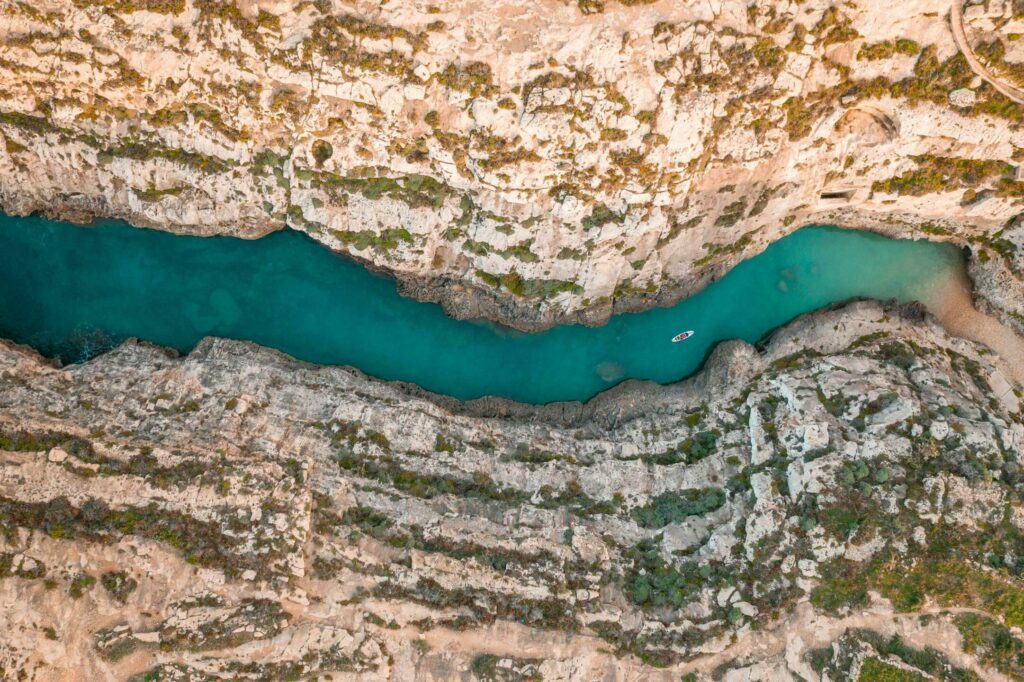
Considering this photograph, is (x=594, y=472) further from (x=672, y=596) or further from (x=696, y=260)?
(x=696, y=260)

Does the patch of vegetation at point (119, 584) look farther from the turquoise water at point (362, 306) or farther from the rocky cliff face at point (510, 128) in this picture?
the rocky cliff face at point (510, 128)

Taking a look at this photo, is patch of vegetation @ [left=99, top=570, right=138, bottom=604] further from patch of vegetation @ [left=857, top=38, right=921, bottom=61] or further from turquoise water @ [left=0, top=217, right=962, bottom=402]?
patch of vegetation @ [left=857, top=38, right=921, bottom=61]

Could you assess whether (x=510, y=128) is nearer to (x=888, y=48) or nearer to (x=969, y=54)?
(x=888, y=48)

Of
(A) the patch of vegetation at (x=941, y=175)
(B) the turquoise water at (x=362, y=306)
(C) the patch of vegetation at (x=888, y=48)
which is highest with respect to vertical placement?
(C) the patch of vegetation at (x=888, y=48)

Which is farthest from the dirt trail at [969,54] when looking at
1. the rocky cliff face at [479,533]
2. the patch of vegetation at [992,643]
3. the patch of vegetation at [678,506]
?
the patch of vegetation at [992,643]

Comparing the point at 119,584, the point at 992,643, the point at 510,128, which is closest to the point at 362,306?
the point at 510,128

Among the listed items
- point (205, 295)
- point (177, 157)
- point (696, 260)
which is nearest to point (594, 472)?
point (696, 260)

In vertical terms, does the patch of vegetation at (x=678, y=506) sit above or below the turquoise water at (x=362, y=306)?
below
